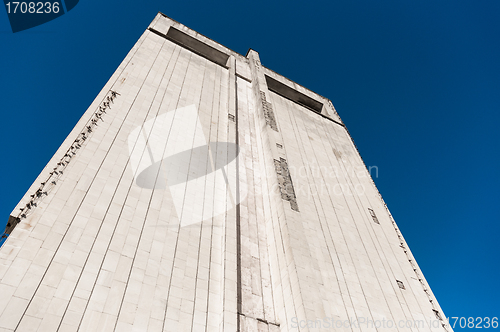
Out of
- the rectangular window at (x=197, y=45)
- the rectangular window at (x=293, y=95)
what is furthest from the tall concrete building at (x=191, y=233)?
the rectangular window at (x=293, y=95)

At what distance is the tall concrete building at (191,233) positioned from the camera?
410 inches

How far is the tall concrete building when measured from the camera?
1041 cm

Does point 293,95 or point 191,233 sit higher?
point 293,95

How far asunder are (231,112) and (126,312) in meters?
18.4

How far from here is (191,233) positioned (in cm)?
1437

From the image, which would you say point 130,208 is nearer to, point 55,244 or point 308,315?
point 55,244

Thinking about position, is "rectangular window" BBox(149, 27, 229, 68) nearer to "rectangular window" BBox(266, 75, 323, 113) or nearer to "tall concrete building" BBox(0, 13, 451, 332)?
"rectangular window" BBox(266, 75, 323, 113)

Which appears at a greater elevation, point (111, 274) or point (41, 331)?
point (111, 274)

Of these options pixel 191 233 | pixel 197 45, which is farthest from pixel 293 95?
pixel 191 233

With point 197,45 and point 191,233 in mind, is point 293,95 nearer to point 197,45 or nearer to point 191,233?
point 197,45

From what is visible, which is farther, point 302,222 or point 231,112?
point 231,112

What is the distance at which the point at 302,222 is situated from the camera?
1708cm

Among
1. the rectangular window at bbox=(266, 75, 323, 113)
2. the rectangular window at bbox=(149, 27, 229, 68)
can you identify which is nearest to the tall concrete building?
the rectangular window at bbox=(149, 27, 229, 68)

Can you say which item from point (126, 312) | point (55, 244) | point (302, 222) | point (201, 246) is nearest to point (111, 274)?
point (126, 312)
